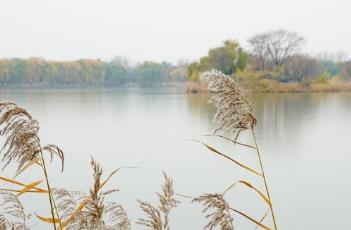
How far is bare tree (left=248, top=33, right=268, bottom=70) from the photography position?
48.2 metres

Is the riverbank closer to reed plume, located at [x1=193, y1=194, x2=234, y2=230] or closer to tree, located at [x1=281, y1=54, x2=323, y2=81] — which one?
tree, located at [x1=281, y1=54, x2=323, y2=81]

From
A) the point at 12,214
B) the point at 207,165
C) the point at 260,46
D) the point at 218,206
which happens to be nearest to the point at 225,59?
the point at 260,46

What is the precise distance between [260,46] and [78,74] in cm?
3821

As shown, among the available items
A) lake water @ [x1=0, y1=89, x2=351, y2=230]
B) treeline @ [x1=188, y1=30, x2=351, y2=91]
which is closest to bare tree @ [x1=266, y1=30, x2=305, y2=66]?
treeline @ [x1=188, y1=30, x2=351, y2=91]

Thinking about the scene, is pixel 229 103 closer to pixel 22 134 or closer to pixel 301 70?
pixel 22 134

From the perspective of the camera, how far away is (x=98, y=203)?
4.89 ft

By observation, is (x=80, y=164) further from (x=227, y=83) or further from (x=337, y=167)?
(x=227, y=83)

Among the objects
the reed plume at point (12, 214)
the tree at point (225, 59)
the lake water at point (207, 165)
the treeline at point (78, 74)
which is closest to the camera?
the reed plume at point (12, 214)

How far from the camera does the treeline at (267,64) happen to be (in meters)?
43.6

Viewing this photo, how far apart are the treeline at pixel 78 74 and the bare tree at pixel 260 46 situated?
1335 inches

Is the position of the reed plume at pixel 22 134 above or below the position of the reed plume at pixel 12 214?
above

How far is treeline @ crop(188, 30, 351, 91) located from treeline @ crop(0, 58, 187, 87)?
33.4 metres

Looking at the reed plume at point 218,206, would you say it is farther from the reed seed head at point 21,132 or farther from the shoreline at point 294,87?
the shoreline at point 294,87

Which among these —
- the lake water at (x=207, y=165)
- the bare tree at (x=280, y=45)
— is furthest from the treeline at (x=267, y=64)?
the lake water at (x=207, y=165)
